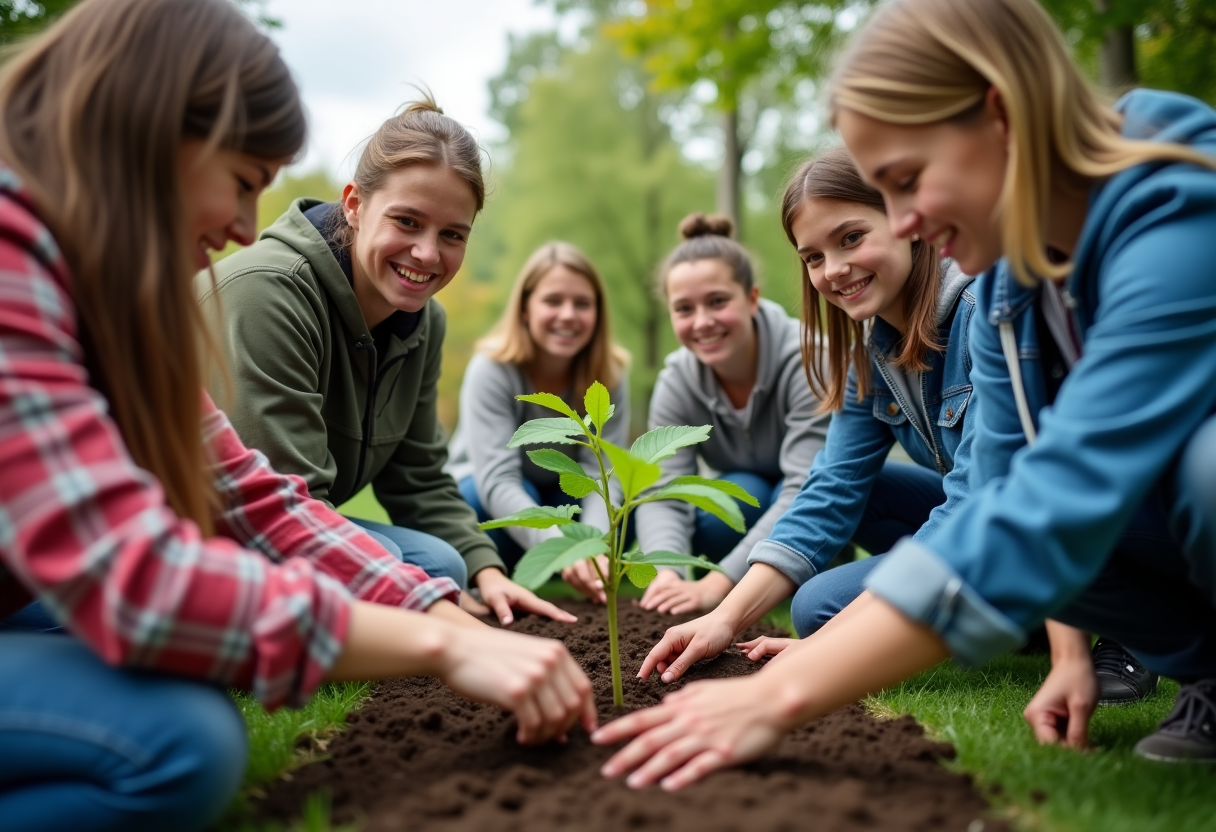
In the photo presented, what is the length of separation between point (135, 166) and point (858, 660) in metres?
1.53

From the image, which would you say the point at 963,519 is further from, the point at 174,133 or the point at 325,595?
the point at 174,133

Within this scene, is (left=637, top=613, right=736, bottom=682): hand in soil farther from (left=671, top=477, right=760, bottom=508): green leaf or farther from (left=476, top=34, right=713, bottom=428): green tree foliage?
(left=476, top=34, right=713, bottom=428): green tree foliage

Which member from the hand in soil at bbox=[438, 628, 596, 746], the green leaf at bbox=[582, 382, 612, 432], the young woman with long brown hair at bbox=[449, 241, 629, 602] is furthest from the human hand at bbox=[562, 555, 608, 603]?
the hand in soil at bbox=[438, 628, 596, 746]

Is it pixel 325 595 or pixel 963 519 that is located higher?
pixel 963 519

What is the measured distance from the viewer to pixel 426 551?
350cm

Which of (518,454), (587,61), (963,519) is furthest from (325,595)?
(587,61)

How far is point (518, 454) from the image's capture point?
195 inches

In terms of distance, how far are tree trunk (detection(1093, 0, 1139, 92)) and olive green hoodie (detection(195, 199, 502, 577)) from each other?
5554 millimetres

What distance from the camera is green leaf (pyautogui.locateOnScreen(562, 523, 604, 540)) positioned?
198 centimetres

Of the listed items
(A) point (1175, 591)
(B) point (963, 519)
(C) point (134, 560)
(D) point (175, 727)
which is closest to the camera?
(C) point (134, 560)

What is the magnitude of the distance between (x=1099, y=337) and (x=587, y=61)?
17.5 metres

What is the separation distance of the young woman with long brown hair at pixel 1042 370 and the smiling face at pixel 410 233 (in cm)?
163

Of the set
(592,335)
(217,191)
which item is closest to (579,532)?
(217,191)

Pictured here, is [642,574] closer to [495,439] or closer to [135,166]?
[135,166]
